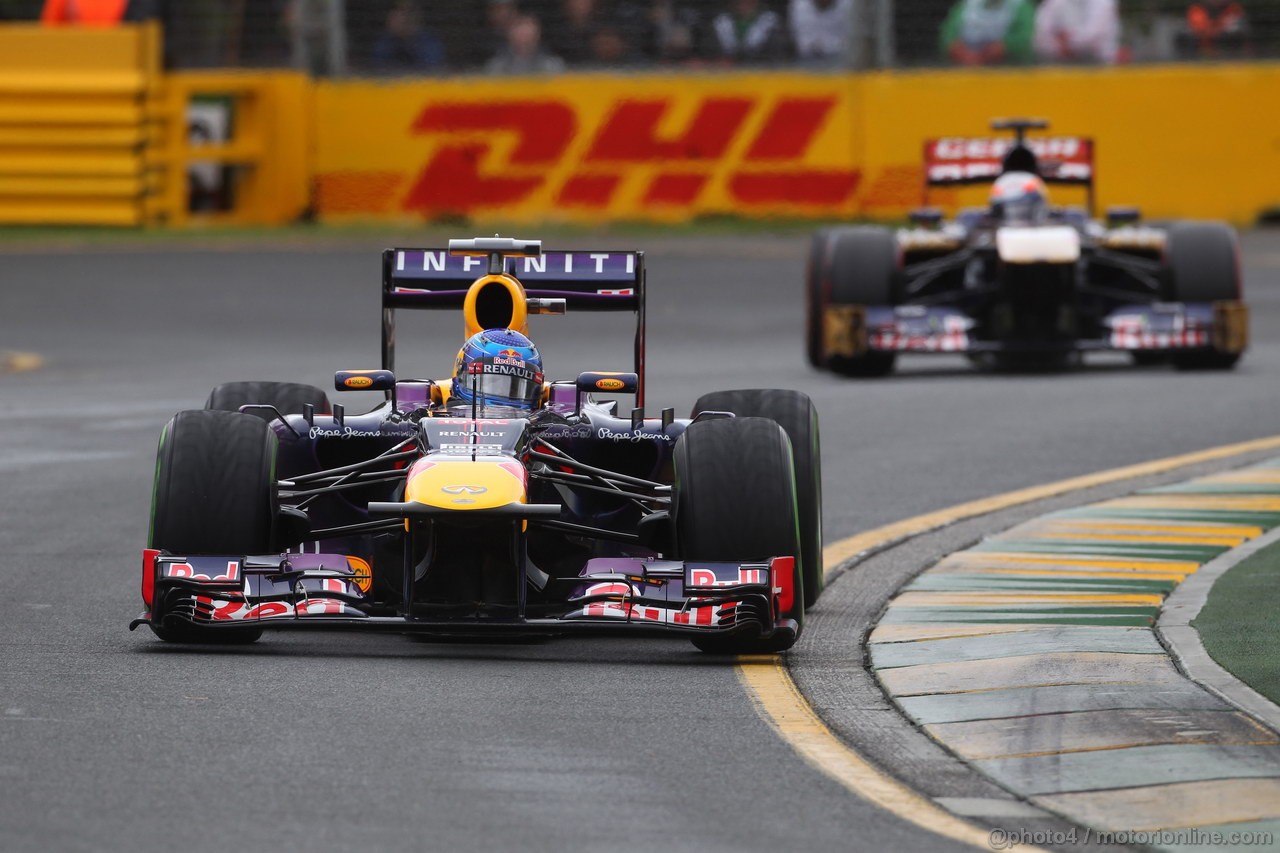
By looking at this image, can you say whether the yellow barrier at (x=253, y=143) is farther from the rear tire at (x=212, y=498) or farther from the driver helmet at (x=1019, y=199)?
the rear tire at (x=212, y=498)

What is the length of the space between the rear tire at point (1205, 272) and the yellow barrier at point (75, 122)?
12849 millimetres

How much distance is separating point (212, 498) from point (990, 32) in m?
20.0

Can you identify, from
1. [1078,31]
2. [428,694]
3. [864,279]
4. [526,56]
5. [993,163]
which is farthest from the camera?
[526,56]

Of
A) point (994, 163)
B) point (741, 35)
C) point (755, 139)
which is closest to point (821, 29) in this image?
point (741, 35)

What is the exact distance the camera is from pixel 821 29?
27609 millimetres

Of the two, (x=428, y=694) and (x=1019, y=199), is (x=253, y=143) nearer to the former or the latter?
(x=1019, y=199)

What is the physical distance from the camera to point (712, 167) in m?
27.8

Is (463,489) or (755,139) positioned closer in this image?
(463,489)

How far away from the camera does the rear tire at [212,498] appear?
8.73 meters

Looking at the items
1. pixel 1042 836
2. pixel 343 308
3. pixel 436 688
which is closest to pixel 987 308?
pixel 343 308

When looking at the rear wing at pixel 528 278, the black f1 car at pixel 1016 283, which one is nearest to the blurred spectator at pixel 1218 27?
the black f1 car at pixel 1016 283

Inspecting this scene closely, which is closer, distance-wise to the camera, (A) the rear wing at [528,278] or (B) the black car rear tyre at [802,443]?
(B) the black car rear tyre at [802,443]

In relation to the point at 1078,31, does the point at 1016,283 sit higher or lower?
lower

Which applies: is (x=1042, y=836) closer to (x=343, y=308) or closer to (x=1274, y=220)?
(x=343, y=308)
